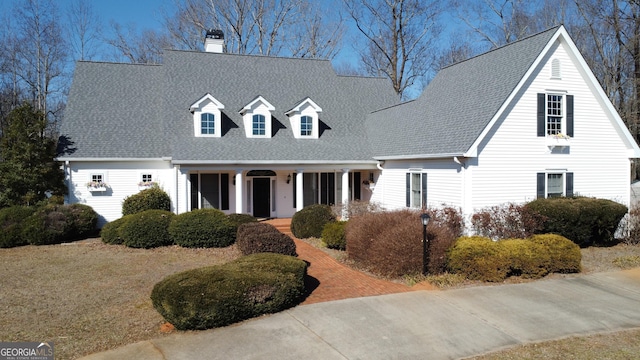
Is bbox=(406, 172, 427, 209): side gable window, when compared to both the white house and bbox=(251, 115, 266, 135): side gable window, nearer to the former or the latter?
the white house

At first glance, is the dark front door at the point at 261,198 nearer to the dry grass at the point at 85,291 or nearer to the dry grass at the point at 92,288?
the dry grass at the point at 92,288

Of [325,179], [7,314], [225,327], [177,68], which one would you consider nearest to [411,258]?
[225,327]

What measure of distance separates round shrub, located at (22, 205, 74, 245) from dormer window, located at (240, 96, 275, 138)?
8.15 metres

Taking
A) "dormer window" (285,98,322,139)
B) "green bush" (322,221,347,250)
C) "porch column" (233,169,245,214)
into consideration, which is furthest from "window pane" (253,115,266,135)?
"green bush" (322,221,347,250)

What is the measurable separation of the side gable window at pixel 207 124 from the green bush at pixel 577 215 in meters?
13.2

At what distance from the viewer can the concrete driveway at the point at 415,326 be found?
7023 millimetres

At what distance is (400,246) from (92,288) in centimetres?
742

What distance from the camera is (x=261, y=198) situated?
2198 cm

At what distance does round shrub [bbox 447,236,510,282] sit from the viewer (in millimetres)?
11062

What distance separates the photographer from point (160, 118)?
21.6m

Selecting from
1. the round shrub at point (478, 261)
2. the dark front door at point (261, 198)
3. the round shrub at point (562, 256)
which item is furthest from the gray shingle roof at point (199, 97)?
the round shrub at point (562, 256)

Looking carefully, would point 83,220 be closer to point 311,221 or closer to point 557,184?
point 311,221

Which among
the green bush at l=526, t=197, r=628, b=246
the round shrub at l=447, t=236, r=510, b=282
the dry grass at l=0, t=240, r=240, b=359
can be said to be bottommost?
the dry grass at l=0, t=240, r=240, b=359

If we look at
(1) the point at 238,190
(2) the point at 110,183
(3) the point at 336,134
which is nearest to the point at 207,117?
(1) the point at 238,190
